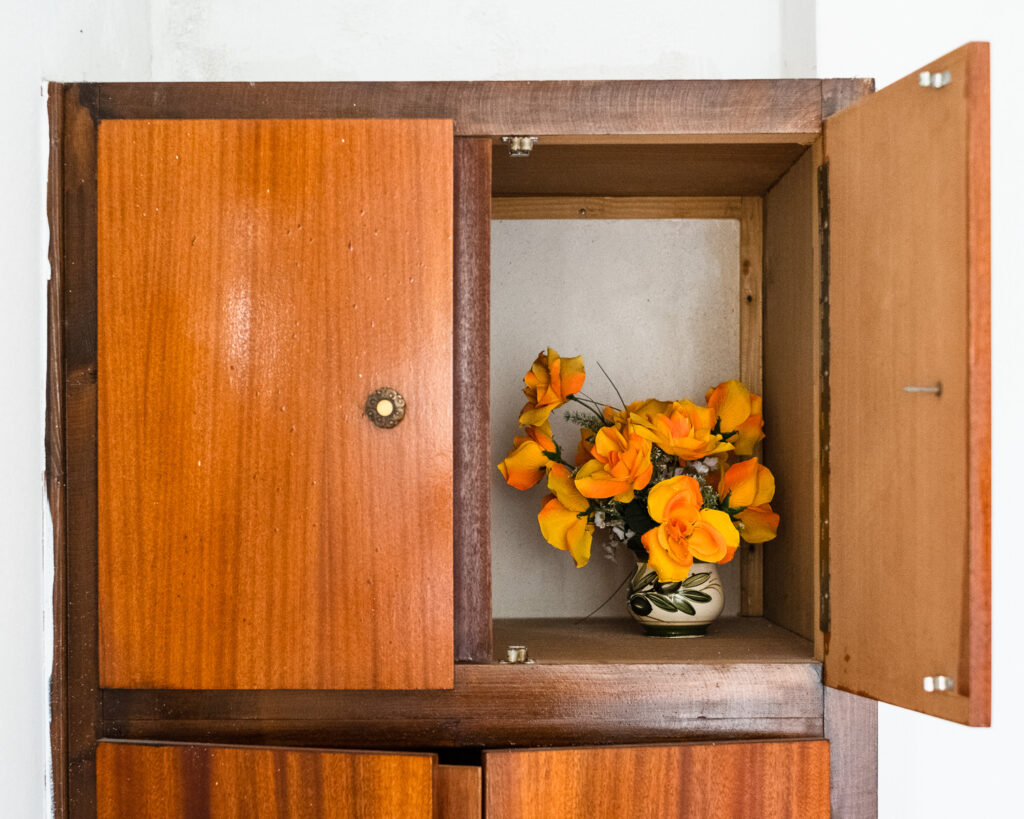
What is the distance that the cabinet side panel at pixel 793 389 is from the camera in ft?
3.59

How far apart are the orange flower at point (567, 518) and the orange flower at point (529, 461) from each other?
0.08 ft

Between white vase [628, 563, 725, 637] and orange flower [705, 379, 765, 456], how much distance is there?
167mm

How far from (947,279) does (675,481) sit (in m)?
0.38

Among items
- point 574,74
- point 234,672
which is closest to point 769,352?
point 574,74

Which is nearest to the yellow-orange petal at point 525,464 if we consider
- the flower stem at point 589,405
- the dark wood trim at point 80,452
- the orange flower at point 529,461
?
the orange flower at point 529,461

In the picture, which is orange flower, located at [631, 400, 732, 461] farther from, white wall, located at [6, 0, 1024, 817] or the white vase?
white wall, located at [6, 0, 1024, 817]

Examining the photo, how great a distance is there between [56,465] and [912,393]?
2.66 feet

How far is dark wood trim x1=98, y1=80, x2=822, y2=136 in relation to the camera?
963 mm

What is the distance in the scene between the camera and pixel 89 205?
948 millimetres

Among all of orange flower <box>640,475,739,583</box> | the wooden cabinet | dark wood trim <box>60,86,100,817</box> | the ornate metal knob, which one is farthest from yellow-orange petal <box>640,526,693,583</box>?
dark wood trim <box>60,86,100,817</box>

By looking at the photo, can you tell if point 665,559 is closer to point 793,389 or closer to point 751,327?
point 793,389

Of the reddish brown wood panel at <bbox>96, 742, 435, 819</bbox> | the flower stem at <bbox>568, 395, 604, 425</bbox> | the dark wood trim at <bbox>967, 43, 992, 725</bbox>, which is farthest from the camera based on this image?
the flower stem at <bbox>568, 395, 604, 425</bbox>

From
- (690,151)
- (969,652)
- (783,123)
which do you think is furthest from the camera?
(690,151)

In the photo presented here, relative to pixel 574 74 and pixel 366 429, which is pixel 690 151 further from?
pixel 366 429
